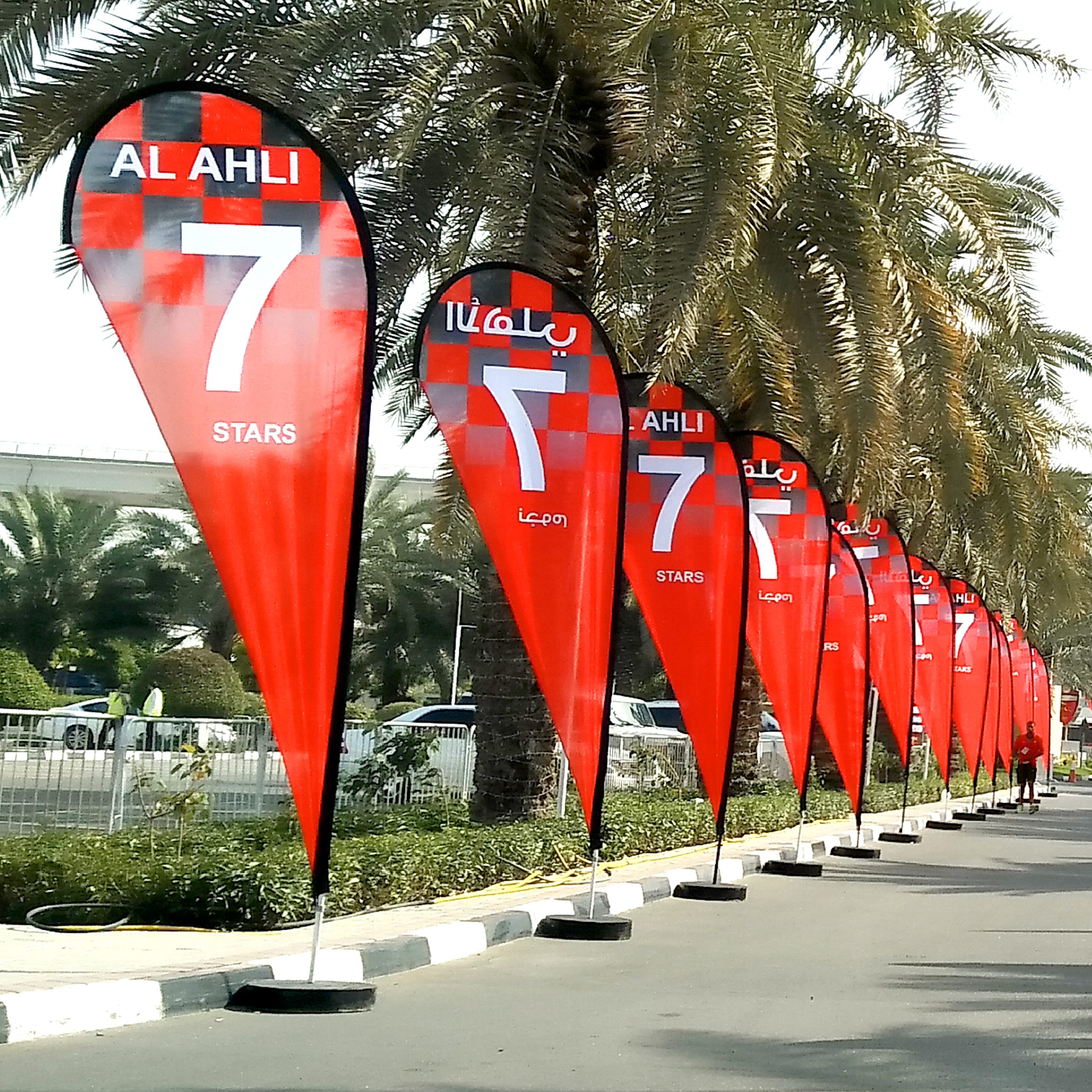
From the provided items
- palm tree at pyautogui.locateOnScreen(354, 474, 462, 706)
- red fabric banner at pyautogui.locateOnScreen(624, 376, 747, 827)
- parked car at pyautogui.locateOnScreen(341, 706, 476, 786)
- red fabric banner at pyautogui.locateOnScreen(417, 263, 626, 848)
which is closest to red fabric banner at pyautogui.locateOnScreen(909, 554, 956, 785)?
parked car at pyautogui.locateOnScreen(341, 706, 476, 786)

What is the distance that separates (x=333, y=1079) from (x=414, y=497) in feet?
181

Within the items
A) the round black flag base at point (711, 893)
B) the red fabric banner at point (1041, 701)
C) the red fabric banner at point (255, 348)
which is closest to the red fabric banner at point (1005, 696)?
the red fabric banner at point (1041, 701)

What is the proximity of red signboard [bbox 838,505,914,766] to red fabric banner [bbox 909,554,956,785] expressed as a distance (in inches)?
106

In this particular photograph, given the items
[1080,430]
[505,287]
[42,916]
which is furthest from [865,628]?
[1080,430]

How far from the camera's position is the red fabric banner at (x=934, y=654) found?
2633cm

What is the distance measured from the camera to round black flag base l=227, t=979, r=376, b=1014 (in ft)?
25.9

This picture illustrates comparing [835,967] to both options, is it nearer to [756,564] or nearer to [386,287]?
[756,564]

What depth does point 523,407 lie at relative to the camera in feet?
36.7

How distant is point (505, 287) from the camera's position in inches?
451

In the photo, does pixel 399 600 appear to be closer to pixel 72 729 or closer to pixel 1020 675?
pixel 1020 675

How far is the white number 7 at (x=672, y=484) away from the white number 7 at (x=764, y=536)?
2.10 meters

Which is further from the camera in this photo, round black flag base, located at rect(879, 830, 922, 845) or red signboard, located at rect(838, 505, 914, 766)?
round black flag base, located at rect(879, 830, 922, 845)

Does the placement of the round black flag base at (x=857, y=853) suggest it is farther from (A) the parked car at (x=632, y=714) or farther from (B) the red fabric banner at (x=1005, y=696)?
(B) the red fabric banner at (x=1005, y=696)

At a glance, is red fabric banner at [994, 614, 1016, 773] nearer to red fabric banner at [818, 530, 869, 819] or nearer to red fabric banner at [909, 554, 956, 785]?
red fabric banner at [909, 554, 956, 785]
